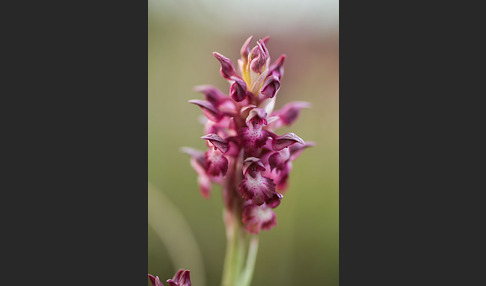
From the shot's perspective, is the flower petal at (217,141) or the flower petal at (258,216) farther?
the flower petal at (258,216)

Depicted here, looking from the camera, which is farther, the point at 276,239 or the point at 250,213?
the point at 276,239

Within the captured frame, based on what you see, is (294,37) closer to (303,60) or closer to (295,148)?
(303,60)

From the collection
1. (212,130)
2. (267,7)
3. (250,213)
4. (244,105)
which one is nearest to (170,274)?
(250,213)

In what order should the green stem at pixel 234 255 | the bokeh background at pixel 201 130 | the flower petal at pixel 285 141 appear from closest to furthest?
the flower petal at pixel 285 141, the green stem at pixel 234 255, the bokeh background at pixel 201 130

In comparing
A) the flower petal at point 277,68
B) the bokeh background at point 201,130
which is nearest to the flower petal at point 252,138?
the flower petal at point 277,68

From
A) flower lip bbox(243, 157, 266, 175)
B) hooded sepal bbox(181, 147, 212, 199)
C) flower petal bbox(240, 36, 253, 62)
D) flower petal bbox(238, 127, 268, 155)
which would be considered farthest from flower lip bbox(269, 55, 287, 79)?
hooded sepal bbox(181, 147, 212, 199)

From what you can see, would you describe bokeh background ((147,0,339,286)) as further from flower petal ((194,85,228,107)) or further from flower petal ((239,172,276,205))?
flower petal ((239,172,276,205))

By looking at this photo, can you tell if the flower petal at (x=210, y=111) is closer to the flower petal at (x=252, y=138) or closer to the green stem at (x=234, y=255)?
the flower petal at (x=252, y=138)

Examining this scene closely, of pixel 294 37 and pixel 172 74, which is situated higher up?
pixel 294 37
